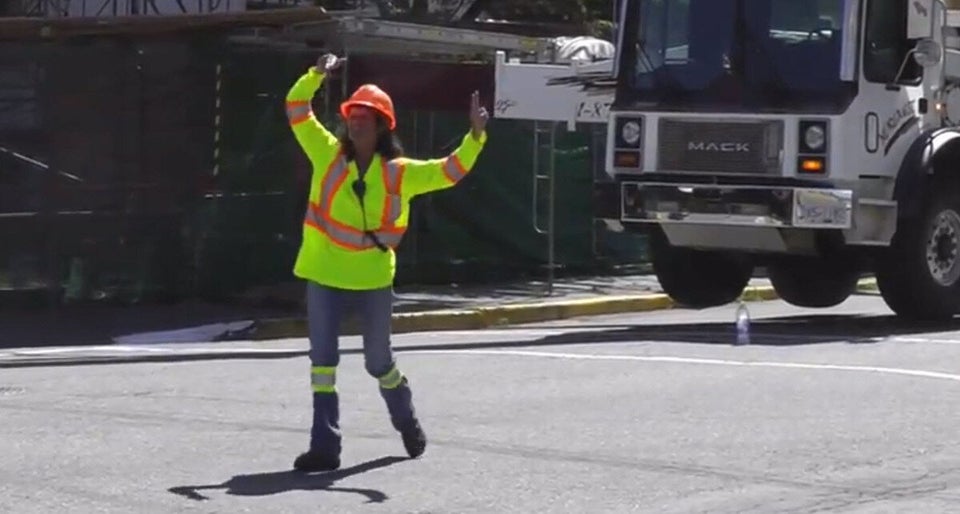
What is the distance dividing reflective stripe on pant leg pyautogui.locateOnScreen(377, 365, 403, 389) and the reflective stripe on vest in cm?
60

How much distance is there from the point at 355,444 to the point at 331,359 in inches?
35.4

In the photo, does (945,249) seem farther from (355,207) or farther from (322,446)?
(322,446)

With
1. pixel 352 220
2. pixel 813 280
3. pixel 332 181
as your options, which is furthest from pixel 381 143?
pixel 813 280

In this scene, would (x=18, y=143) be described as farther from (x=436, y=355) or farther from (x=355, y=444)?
(x=355, y=444)

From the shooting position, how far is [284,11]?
1705 cm

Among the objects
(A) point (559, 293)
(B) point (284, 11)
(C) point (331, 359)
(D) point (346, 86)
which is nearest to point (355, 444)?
(C) point (331, 359)

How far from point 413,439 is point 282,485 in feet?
2.64

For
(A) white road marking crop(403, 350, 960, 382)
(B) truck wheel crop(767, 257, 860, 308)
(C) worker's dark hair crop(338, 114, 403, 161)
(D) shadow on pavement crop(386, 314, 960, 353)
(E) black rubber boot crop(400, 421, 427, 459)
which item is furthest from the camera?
(B) truck wheel crop(767, 257, 860, 308)

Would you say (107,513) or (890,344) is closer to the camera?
(107,513)

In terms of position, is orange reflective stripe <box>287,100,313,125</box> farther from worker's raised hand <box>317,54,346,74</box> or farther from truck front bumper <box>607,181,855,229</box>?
truck front bumper <box>607,181,855,229</box>

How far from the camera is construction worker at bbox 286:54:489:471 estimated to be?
9.24m

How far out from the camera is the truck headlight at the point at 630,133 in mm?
16703

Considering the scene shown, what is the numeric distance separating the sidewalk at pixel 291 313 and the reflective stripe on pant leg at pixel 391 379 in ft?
23.4

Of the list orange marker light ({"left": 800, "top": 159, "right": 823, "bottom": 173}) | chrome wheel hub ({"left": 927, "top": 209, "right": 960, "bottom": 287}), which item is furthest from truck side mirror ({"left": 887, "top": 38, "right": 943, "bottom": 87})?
chrome wheel hub ({"left": 927, "top": 209, "right": 960, "bottom": 287})
